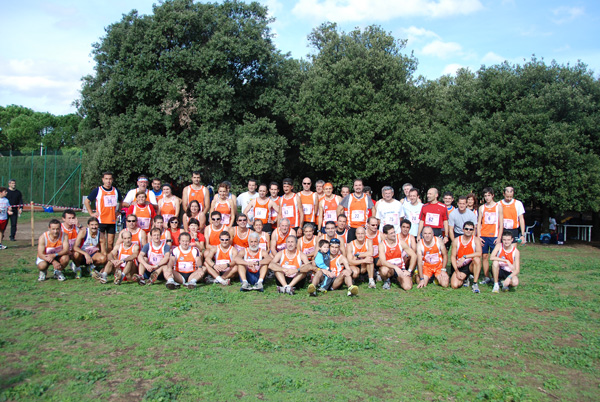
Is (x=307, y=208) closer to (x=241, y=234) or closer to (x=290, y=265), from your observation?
(x=241, y=234)

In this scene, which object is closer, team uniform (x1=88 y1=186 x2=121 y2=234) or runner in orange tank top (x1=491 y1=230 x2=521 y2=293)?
runner in orange tank top (x1=491 y1=230 x2=521 y2=293)

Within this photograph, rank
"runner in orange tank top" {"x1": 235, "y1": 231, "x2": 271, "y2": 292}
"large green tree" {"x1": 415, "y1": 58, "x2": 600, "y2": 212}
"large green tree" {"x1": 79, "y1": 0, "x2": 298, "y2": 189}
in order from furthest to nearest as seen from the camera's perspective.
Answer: "large green tree" {"x1": 79, "y1": 0, "x2": 298, "y2": 189} → "large green tree" {"x1": 415, "y1": 58, "x2": 600, "y2": 212} → "runner in orange tank top" {"x1": 235, "y1": 231, "x2": 271, "y2": 292}

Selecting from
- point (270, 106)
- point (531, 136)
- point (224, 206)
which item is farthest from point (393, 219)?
point (270, 106)

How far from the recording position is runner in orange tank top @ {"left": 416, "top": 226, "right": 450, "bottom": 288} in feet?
27.6

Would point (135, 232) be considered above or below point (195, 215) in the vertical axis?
below

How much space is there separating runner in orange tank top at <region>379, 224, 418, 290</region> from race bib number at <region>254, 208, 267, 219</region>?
8.11 ft

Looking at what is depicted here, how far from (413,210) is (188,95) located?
15233mm

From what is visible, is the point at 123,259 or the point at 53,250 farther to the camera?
the point at 53,250

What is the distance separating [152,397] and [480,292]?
6.17 meters

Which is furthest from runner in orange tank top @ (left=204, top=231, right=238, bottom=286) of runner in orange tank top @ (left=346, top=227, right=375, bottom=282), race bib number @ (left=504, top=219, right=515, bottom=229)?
race bib number @ (left=504, top=219, right=515, bottom=229)

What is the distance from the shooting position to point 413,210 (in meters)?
9.25

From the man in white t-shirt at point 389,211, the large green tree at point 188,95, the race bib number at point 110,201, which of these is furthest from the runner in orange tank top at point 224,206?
the large green tree at point 188,95

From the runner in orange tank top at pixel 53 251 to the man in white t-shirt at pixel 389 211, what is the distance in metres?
6.18

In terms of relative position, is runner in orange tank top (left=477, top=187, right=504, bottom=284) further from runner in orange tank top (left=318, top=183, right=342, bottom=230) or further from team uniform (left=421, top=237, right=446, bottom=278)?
runner in orange tank top (left=318, top=183, right=342, bottom=230)
